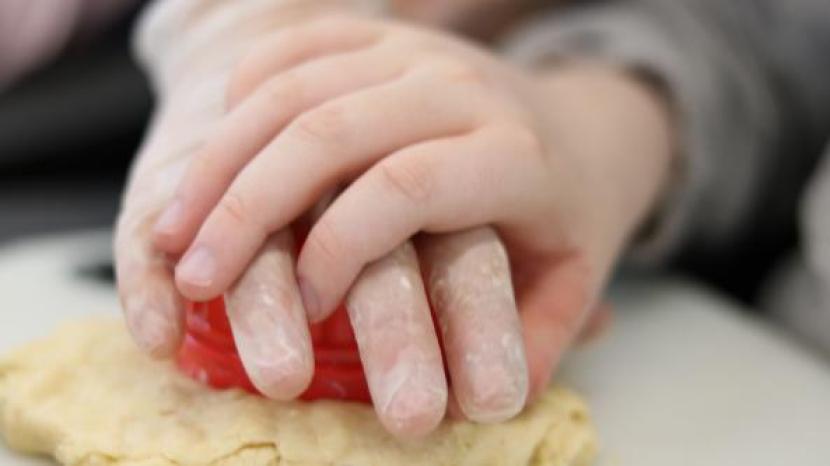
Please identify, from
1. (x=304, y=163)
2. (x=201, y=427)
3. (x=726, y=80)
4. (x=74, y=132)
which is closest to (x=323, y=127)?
(x=304, y=163)

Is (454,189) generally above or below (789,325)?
above

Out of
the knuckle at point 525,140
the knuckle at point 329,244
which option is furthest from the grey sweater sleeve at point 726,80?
the knuckle at point 329,244

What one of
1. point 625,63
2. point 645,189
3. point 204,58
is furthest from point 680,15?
point 204,58

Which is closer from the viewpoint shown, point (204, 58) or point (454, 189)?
point (454, 189)

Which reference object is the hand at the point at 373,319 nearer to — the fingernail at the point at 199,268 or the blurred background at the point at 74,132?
the fingernail at the point at 199,268

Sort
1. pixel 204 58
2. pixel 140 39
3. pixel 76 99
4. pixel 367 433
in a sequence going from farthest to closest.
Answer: pixel 76 99 < pixel 140 39 < pixel 204 58 < pixel 367 433

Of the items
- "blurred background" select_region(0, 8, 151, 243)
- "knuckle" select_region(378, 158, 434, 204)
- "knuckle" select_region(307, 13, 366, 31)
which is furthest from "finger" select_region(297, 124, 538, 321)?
"blurred background" select_region(0, 8, 151, 243)

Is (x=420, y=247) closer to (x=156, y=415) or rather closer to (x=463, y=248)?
(x=463, y=248)

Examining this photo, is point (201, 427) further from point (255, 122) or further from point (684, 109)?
point (684, 109)

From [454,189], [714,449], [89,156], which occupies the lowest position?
[89,156]
